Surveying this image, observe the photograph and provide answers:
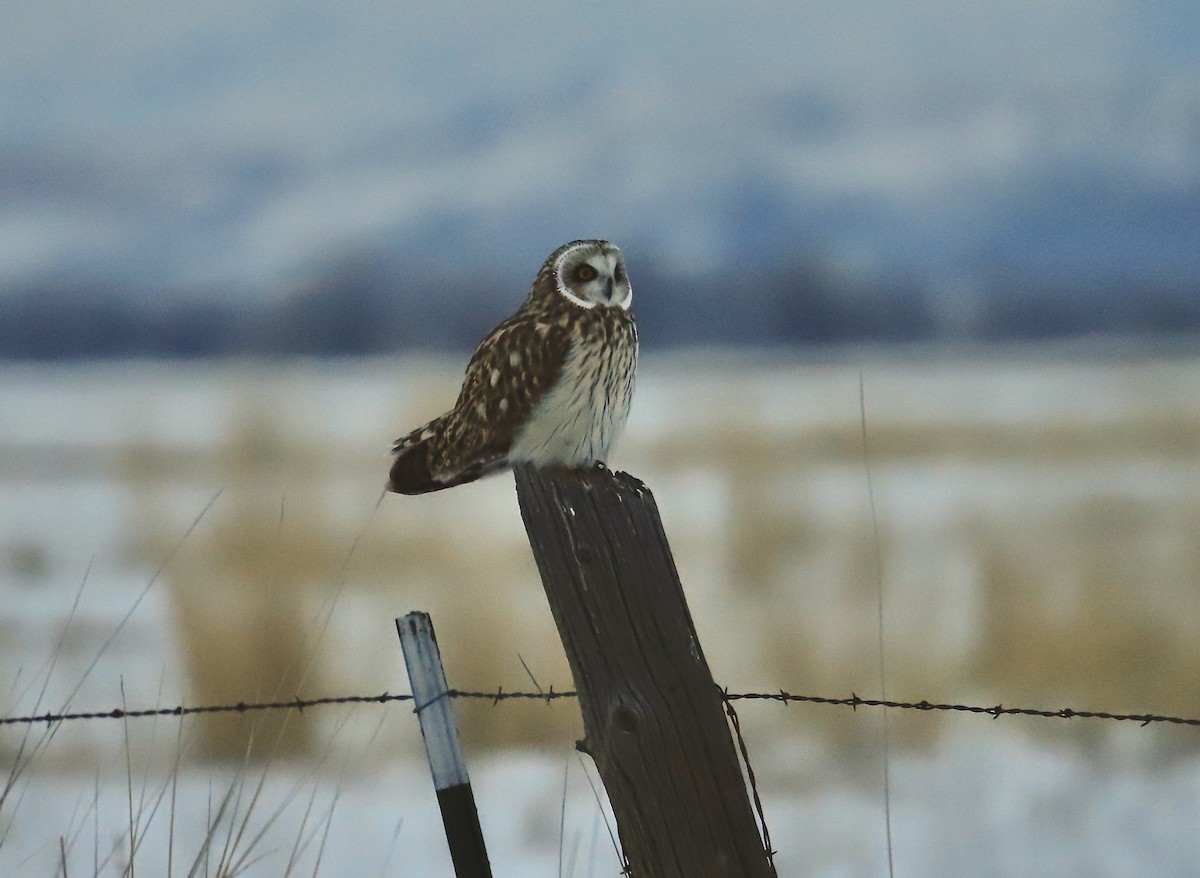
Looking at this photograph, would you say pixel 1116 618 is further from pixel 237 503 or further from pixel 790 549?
pixel 237 503

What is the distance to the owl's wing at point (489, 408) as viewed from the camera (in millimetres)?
2932

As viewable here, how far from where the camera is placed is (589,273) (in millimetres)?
3133

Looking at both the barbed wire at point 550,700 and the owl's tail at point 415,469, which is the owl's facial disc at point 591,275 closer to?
the owl's tail at point 415,469

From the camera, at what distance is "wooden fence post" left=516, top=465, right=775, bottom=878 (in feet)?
6.06

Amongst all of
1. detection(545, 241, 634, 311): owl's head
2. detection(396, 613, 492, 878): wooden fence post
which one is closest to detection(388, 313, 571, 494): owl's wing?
detection(545, 241, 634, 311): owl's head

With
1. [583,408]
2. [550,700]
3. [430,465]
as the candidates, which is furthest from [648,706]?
[430,465]

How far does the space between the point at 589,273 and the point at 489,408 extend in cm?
44

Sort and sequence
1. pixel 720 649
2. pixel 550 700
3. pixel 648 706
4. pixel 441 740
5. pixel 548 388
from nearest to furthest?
pixel 648 706 → pixel 441 740 → pixel 550 700 → pixel 548 388 → pixel 720 649

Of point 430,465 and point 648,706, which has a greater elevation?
point 430,465

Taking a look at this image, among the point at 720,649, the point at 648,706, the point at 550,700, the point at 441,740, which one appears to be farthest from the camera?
the point at 720,649

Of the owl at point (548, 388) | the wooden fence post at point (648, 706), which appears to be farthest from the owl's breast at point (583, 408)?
the wooden fence post at point (648, 706)

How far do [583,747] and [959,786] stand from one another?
5.40 metres

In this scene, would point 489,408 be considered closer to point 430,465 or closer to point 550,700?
point 430,465

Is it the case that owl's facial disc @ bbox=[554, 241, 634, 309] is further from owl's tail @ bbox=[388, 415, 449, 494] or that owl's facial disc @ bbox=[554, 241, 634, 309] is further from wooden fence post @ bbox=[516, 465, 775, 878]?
wooden fence post @ bbox=[516, 465, 775, 878]
